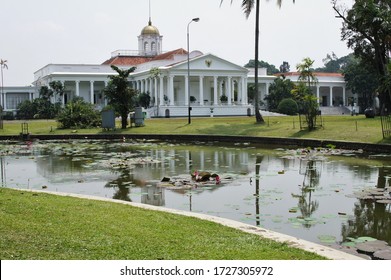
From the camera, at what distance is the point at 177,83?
240 feet

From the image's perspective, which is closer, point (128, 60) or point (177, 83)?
point (177, 83)

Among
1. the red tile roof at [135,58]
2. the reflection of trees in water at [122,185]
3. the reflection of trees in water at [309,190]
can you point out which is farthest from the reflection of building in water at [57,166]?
the red tile roof at [135,58]

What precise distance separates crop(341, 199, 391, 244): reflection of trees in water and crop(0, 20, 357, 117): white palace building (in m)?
53.1

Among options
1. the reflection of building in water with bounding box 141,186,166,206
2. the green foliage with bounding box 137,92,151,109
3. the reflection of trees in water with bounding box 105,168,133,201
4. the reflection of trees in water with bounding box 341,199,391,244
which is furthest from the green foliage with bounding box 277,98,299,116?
the reflection of trees in water with bounding box 341,199,391,244

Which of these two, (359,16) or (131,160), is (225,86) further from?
(131,160)

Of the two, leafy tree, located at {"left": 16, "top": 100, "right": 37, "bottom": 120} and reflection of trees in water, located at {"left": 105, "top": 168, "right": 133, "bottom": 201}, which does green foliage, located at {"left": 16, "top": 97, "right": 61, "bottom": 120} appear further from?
reflection of trees in water, located at {"left": 105, "top": 168, "right": 133, "bottom": 201}

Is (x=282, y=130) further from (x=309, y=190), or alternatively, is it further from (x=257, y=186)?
(x=309, y=190)

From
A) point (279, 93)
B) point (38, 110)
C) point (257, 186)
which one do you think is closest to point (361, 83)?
point (279, 93)

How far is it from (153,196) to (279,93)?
193ft

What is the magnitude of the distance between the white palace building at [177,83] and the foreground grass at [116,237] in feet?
179

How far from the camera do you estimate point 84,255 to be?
5.65 m

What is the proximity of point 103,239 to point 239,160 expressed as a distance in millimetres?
12817

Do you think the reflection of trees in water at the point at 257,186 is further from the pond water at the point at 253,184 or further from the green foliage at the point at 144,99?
the green foliage at the point at 144,99

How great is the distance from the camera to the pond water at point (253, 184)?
28.7 feet
